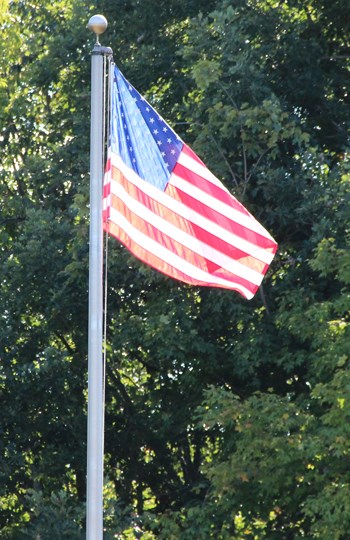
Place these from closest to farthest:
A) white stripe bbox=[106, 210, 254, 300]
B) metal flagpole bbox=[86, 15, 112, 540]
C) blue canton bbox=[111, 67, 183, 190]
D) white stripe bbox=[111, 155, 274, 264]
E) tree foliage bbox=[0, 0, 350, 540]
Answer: metal flagpole bbox=[86, 15, 112, 540] → white stripe bbox=[106, 210, 254, 300] → blue canton bbox=[111, 67, 183, 190] → white stripe bbox=[111, 155, 274, 264] → tree foliage bbox=[0, 0, 350, 540]

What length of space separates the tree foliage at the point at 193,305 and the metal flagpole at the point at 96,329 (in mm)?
5568

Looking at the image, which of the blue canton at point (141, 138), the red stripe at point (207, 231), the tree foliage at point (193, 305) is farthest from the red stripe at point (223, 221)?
the tree foliage at point (193, 305)

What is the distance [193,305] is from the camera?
15227 millimetres

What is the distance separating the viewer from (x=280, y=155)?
15.2 meters

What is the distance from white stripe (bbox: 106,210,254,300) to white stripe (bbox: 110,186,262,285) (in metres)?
0.09

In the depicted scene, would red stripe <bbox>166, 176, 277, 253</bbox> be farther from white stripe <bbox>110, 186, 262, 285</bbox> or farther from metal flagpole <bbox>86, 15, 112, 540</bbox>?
metal flagpole <bbox>86, 15, 112, 540</bbox>

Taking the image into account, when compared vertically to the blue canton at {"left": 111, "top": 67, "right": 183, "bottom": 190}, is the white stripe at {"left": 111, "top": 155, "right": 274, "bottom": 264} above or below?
below

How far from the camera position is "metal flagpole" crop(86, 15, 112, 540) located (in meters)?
6.85

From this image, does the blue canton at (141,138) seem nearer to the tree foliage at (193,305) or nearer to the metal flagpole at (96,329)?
the metal flagpole at (96,329)

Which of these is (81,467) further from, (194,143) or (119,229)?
(119,229)

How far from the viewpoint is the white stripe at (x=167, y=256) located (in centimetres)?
735

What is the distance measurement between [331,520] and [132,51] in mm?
7773

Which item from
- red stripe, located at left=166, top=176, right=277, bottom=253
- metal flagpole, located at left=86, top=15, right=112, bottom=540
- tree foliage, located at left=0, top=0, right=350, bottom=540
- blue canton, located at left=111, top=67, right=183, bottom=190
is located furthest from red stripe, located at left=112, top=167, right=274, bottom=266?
tree foliage, located at left=0, top=0, right=350, bottom=540

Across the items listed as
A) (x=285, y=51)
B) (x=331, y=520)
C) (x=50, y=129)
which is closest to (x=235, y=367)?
(x=331, y=520)
